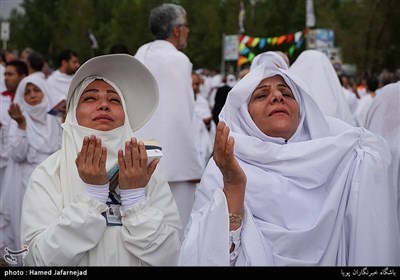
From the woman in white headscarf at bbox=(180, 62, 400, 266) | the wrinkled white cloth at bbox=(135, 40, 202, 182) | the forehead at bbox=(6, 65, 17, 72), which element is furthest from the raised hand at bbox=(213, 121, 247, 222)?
the forehead at bbox=(6, 65, 17, 72)

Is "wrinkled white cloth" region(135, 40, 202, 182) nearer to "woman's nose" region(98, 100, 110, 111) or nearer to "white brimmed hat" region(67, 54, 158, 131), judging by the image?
"white brimmed hat" region(67, 54, 158, 131)

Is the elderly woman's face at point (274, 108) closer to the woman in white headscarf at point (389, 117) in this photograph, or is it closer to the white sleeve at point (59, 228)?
the woman in white headscarf at point (389, 117)

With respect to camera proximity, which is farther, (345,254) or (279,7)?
(279,7)

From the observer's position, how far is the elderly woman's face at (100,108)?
3.16 m

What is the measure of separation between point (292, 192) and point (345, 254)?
0.38 meters

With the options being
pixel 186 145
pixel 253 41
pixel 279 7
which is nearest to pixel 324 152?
pixel 186 145

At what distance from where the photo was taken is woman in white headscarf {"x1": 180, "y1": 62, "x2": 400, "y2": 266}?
292 centimetres

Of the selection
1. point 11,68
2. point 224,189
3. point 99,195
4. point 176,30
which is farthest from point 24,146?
point 224,189

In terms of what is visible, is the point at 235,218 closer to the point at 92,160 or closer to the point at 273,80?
the point at 92,160

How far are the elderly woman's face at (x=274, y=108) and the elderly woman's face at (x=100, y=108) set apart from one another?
70 centimetres

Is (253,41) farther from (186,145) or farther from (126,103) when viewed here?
(126,103)

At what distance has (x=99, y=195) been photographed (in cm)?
288

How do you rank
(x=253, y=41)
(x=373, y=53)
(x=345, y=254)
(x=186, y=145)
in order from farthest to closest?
(x=373, y=53), (x=253, y=41), (x=186, y=145), (x=345, y=254)

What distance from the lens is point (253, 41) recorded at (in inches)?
530
